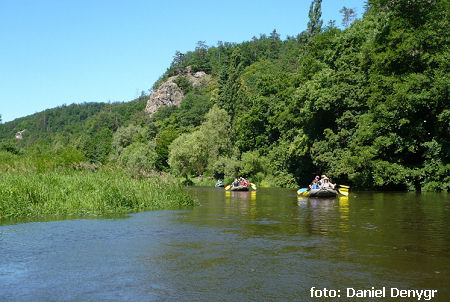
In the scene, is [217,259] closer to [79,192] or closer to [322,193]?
[79,192]

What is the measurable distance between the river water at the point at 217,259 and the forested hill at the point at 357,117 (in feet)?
38.2

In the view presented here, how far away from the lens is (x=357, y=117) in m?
40.3

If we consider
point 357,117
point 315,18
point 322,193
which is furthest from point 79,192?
point 315,18

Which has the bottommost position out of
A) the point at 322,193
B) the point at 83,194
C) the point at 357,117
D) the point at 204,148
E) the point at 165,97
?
the point at 322,193

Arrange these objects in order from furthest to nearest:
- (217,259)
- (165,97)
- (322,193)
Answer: (165,97), (322,193), (217,259)

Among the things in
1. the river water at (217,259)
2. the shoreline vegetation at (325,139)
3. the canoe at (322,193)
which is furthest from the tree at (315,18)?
the river water at (217,259)

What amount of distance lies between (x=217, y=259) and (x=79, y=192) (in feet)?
32.7

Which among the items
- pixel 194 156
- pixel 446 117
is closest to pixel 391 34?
pixel 446 117

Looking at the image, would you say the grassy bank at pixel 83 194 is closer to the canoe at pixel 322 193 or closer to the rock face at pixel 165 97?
the canoe at pixel 322 193

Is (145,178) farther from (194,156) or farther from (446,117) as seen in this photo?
(194,156)

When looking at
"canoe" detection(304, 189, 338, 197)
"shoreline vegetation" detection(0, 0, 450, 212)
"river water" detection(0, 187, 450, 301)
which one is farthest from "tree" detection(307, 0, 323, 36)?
"river water" detection(0, 187, 450, 301)

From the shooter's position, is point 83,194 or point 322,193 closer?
point 83,194

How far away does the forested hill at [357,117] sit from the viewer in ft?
106

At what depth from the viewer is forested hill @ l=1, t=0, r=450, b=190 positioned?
3241 cm
